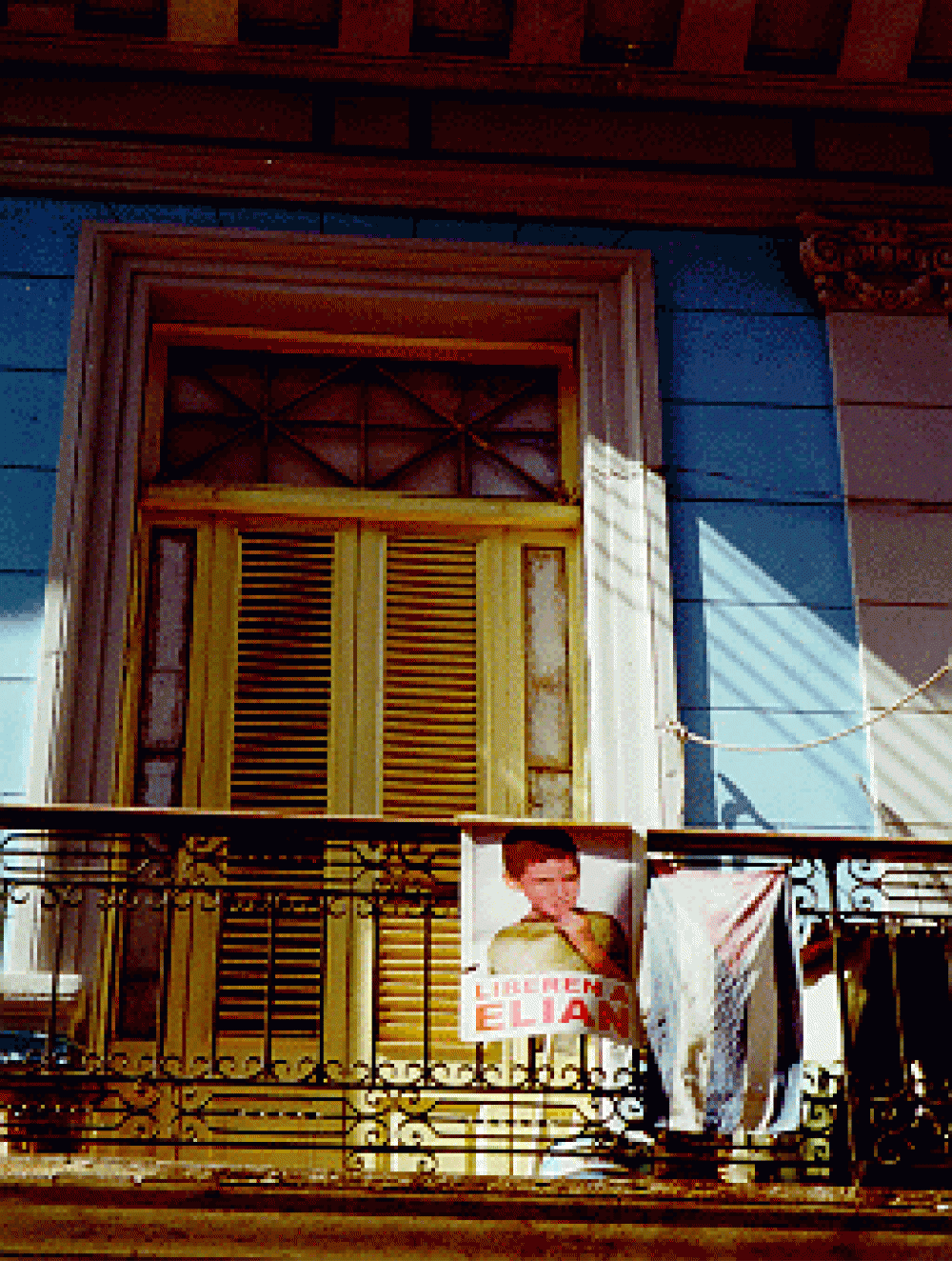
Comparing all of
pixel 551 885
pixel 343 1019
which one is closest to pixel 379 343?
pixel 343 1019

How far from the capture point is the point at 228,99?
8.42 metres

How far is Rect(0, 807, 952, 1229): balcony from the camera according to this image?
575 cm

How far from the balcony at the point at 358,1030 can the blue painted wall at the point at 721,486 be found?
51 centimetres

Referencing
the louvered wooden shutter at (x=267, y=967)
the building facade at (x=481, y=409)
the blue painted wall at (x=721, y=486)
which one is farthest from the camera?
the building facade at (x=481, y=409)

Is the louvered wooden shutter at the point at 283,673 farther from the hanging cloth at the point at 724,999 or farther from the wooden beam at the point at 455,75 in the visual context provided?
the wooden beam at the point at 455,75

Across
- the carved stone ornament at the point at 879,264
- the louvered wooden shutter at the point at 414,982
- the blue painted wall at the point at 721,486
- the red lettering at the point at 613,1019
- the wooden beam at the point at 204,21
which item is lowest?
the red lettering at the point at 613,1019

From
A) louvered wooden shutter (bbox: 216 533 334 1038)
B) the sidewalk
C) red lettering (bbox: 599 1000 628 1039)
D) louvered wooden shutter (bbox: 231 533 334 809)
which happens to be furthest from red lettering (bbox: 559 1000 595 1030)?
louvered wooden shutter (bbox: 231 533 334 809)

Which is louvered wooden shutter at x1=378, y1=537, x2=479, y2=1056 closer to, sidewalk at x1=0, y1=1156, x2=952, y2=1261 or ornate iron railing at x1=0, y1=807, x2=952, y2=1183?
ornate iron railing at x1=0, y1=807, x2=952, y2=1183

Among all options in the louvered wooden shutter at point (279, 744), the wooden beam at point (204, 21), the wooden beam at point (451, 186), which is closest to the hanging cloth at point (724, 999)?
the louvered wooden shutter at point (279, 744)

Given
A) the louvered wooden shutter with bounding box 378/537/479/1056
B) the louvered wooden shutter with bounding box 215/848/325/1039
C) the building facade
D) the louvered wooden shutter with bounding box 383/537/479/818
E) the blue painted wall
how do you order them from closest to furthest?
the louvered wooden shutter with bounding box 215/848/325/1039
the louvered wooden shutter with bounding box 378/537/479/1056
the blue painted wall
the building facade
the louvered wooden shutter with bounding box 383/537/479/818

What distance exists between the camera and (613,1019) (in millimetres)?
5852

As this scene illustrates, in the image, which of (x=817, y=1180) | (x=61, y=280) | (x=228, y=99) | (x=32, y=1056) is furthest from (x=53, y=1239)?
(x=228, y=99)

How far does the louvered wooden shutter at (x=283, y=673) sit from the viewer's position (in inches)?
299

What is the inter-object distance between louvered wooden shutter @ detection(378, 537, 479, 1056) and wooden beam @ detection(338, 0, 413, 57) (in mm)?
2410
